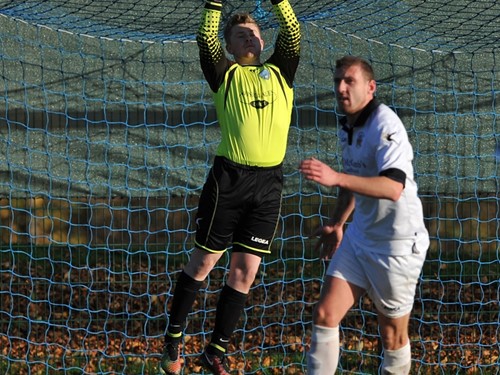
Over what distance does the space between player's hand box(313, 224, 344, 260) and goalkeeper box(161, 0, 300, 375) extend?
2.19 ft

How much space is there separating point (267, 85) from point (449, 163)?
3578mm

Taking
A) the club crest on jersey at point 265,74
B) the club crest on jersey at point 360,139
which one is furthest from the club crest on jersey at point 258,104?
the club crest on jersey at point 360,139

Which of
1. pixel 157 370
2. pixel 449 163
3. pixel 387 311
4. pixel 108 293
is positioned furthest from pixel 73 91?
pixel 387 311

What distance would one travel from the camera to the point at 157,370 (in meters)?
9.42

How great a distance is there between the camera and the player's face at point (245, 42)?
6.94 meters

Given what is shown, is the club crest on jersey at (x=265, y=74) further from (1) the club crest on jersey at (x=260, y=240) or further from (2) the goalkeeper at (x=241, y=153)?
(1) the club crest on jersey at (x=260, y=240)

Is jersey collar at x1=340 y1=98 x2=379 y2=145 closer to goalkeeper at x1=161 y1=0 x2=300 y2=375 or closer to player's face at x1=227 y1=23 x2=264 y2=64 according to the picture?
goalkeeper at x1=161 y1=0 x2=300 y2=375

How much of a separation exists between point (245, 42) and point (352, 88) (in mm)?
1228

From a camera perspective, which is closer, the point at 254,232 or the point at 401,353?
the point at 401,353

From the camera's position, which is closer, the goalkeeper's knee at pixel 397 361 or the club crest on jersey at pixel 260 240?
the goalkeeper's knee at pixel 397 361

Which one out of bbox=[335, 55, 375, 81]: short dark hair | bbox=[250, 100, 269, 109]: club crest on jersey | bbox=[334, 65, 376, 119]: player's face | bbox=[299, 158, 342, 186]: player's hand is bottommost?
bbox=[250, 100, 269, 109]: club crest on jersey

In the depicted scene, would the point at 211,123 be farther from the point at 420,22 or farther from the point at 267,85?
the point at 267,85

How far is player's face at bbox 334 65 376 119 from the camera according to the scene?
5.96 metres

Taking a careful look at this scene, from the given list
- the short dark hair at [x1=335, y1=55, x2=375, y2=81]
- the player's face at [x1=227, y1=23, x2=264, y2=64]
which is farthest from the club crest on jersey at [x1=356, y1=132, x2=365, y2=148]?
the player's face at [x1=227, y1=23, x2=264, y2=64]
